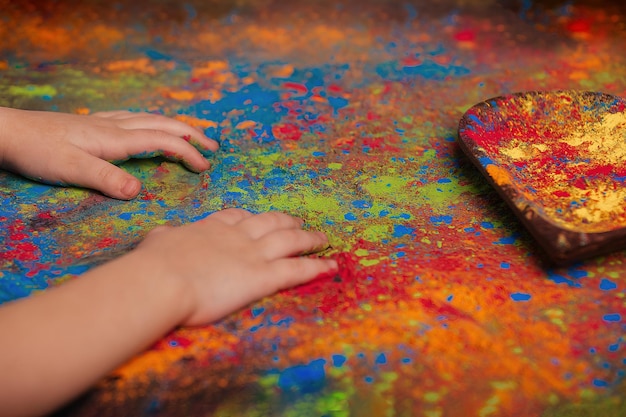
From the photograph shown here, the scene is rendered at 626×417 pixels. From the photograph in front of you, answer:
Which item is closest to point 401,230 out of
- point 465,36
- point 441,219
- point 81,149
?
point 441,219

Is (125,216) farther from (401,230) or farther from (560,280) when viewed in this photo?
(560,280)

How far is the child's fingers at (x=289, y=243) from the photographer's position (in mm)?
796

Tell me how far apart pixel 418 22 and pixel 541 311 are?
2.99ft

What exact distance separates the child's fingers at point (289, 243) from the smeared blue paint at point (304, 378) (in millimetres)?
147

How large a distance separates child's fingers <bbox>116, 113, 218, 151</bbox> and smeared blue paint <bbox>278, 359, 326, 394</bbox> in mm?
504

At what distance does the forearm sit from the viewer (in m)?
0.61

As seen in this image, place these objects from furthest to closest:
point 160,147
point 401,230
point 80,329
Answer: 1. point 160,147
2. point 401,230
3. point 80,329

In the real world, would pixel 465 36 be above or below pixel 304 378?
above

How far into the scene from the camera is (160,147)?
1035 millimetres

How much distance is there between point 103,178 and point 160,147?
0.36 feet

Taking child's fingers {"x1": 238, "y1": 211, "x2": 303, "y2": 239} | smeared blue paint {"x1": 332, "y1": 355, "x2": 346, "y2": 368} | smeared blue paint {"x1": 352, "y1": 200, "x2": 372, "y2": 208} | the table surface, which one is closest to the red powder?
the table surface

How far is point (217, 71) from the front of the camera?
1354 mm

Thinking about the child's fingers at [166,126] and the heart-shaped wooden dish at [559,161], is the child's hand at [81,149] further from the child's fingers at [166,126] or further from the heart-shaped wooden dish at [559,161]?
the heart-shaped wooden dish at [559,161]

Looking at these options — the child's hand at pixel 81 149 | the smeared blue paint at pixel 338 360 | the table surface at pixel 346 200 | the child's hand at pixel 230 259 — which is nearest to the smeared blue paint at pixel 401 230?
the table surface at pixel 346 200
